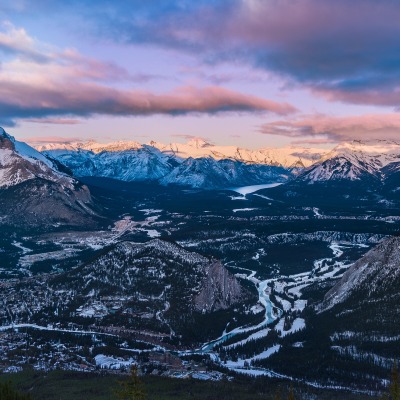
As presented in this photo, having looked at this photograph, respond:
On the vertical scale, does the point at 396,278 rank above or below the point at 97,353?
above

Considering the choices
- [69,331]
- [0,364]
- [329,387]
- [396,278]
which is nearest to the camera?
[329,387]

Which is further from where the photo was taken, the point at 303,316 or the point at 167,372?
the point at 303,316

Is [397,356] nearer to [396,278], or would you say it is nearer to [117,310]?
[396,278]

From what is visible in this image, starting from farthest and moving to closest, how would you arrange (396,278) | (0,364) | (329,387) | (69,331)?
1. (396,278)
2. (69,331)
3. (0,364)
4. (329,387)

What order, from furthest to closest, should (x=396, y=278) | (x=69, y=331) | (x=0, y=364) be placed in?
(x=396, y=278) → (x=69, y=331) → (x=0, y=364)

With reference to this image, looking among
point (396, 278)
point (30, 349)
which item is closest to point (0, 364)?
point (30, 349)

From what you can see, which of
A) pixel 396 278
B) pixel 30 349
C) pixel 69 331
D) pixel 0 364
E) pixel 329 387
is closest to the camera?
pixel 329 387

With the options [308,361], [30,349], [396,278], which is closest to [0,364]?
[30,349]

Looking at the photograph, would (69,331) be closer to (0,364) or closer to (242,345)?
(0,364)

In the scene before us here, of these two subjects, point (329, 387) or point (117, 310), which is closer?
point (329, 387)
